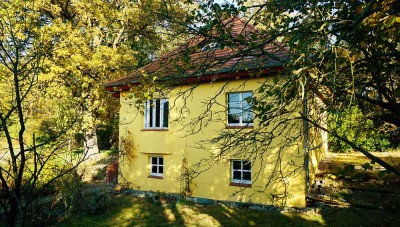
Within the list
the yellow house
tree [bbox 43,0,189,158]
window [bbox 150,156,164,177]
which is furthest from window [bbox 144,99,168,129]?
tree [bbox 43,0,189,158]

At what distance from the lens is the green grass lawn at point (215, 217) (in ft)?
27.1

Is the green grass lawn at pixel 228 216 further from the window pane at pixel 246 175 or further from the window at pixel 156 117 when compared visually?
the window at pixel 156 117

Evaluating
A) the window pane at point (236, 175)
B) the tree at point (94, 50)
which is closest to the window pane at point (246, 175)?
the window pane at point (236, 175)

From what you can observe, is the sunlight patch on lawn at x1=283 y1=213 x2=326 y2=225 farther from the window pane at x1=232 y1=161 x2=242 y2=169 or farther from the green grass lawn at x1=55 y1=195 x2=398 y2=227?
the window pane at x1=232 y1=161 x2=242 y2=169

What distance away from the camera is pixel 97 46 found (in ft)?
53.6

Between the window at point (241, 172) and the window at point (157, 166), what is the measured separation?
11.4 ft

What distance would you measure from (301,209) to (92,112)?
1235cm

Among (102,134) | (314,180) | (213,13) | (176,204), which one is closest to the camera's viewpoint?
(213,13)

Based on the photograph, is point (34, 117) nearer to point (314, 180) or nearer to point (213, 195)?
point (213, 195)

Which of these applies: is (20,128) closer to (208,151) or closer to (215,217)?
(215,217)

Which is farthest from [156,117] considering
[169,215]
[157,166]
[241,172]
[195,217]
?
[195,217]

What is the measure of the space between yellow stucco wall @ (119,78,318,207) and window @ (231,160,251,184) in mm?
242

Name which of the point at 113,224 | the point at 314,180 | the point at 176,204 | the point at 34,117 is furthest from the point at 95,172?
the point at 314,180

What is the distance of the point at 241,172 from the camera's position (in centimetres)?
1106
